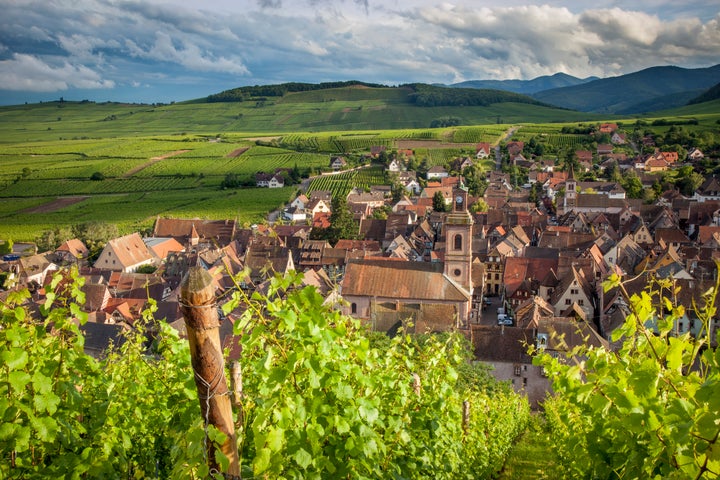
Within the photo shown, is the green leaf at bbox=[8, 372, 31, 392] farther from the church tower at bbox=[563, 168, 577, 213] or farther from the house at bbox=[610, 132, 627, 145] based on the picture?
the house at bbox=[610, 132, 627, 145]

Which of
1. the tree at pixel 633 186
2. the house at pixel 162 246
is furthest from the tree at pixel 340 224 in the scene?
the tree at pixel 633 186

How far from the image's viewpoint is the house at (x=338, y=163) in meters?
127

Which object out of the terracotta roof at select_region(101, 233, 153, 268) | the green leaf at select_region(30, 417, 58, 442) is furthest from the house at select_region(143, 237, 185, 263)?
the green leaf at select_region(30, 417, 58, 442)

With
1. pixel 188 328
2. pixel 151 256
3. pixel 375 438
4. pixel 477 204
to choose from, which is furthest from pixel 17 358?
pixel 477 204

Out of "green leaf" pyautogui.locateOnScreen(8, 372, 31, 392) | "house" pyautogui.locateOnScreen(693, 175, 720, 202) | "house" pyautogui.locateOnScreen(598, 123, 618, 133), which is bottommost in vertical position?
"house" pyautogui.locateOnScreen(693, 175, 720, 202)

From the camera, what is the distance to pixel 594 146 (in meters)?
134

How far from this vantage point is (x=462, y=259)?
41.9 m

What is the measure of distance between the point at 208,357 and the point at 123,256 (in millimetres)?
64549

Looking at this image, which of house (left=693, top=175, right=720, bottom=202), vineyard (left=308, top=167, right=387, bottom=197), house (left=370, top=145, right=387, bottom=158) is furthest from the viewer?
house (left=370, top=145, right=387, bottom=158)

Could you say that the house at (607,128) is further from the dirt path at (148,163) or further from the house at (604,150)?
the dirt path at (148,163)

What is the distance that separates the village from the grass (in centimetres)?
427

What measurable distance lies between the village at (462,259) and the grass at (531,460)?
4.27m

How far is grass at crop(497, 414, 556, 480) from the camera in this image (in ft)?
52.0

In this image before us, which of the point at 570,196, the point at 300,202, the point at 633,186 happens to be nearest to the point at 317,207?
the point at 300,202
